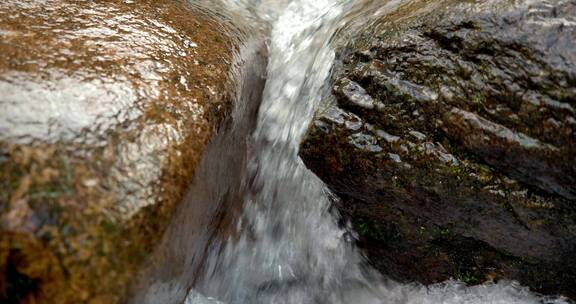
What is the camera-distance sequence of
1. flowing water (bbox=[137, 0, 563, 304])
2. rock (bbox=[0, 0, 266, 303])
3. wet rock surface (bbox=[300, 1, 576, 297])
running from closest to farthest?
1. rock (bbox=[0, 0, 266, 303])
2. wet rock surface (bbox=[300, 1, 576, 297])
3. flowing water (bbox=[137, 0, 563, 304])

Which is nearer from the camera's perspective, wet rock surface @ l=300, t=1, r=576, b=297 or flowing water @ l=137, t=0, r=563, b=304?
wet rock surface @ l=300, t=1, r=576, b=297

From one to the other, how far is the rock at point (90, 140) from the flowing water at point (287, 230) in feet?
1.91

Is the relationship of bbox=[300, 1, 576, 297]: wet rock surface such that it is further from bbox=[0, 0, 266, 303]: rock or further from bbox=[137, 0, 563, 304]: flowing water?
bbox=[0, 0, 266, 303]: rock

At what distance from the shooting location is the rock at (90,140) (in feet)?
7.36

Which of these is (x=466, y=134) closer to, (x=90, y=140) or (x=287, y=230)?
(x=287, y=230)

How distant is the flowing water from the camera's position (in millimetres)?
3369

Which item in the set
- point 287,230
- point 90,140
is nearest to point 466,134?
point 287,230

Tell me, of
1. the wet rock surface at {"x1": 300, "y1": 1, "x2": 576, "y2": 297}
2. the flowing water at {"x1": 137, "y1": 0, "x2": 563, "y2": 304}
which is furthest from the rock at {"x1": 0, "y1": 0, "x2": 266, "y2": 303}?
the wet rock surface at {"x1": 300, "y1": 1, "x2": 576, "y2": 297}

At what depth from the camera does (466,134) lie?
2547mm

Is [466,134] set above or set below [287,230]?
above

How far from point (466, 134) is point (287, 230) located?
61.3 inches

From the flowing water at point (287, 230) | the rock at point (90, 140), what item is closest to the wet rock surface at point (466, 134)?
the flowing water at point (287, 230)

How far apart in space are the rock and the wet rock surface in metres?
0.79

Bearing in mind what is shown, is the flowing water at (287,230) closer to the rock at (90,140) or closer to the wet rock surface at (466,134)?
the wet rock surface at (466,134)
